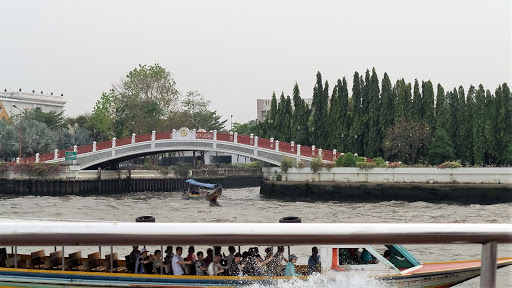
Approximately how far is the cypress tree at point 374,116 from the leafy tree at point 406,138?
843 mm

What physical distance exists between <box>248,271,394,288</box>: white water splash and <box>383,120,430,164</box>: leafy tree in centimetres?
2528

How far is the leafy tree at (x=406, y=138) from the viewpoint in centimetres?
3266

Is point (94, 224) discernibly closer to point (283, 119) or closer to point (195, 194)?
point (195, 194)

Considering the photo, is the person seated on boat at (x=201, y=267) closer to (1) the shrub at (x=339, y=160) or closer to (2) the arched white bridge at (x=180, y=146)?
(1) the shrub at (x=339, y=160)

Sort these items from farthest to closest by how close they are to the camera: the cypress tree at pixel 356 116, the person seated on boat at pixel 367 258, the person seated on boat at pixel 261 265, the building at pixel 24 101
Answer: the building at pixel 24 101
the cypress tree at pixel 356 116
the person seated on boat at pixel 367 258
the person seated on boat at pixel 261 265

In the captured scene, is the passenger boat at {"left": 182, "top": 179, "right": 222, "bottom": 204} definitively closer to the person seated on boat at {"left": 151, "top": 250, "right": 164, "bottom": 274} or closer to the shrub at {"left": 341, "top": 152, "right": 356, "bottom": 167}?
the shrub at {"left": 341, "top": 152, "right": 356, "bottom": 167}

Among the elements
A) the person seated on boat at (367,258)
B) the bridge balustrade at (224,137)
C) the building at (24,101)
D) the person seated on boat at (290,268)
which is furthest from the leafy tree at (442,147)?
the building at (24,101)

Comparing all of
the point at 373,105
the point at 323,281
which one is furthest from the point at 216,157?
the point at 323,281

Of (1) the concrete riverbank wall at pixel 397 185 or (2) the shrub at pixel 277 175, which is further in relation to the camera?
(2) the shrub at pixel 277 175

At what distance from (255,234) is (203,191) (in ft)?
101

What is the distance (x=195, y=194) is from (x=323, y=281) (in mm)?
24598

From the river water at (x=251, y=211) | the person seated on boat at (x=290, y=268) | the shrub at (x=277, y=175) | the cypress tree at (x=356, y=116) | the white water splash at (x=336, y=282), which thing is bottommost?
the river water at (x=251, y=211)

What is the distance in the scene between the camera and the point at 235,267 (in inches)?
278

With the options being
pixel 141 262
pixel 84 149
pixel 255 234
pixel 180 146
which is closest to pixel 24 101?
pixel 84 149
